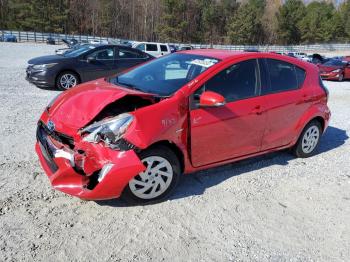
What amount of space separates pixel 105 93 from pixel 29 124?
3.08m

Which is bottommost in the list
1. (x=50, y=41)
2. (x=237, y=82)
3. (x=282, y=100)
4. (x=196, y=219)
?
(x=196, y=219)

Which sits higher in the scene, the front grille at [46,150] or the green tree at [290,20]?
the green tree at [290,20]

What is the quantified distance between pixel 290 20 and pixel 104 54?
86.9m

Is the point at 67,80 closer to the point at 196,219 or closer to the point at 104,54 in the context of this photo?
the point at 104,54

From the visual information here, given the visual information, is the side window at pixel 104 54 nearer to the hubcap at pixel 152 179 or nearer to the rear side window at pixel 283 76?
the rear side window at pixel 283 76

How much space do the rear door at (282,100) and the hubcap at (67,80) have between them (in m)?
6.98

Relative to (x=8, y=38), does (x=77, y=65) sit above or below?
above

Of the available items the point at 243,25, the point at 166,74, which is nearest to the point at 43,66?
the point at 166,74

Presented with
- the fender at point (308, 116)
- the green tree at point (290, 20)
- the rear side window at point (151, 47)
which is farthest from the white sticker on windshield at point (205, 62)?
the green tree at point (290, 20)

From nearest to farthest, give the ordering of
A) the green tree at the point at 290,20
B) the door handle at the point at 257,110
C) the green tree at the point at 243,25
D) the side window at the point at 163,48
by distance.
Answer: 1. the door handle at the point at 257,110
2. the side window at the point at 163,48
3. the green tree at the point at 243,25
4. the green tree at the point at 290,20

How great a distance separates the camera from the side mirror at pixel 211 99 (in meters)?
3.80

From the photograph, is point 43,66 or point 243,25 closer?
point 43,66

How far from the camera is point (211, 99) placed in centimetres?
381

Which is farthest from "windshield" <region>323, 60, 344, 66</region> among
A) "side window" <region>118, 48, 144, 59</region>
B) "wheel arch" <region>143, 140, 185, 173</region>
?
"wheel arch" <region>143, 140, 185, 173</region>
